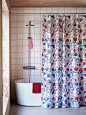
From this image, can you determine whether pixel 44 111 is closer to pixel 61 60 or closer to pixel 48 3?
pixel 61 60

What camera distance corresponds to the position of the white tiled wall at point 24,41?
3.77 m

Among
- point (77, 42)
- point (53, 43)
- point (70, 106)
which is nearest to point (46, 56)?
point (53, 43)

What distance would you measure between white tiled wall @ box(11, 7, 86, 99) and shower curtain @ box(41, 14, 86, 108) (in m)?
0.80

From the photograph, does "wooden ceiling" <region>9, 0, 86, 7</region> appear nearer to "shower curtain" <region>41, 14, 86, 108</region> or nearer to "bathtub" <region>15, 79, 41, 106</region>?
"shower curtain" <region>41, 14, 86, 108</region>

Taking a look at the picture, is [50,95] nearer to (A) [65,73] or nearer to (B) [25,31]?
(A) [65,73]

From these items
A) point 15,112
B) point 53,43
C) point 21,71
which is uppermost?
point 53,43

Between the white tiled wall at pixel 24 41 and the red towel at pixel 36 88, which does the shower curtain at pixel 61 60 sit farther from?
the white tiled wall at pixel 24 41

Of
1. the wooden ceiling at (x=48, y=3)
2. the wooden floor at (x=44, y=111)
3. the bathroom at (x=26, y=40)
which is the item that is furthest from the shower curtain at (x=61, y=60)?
the bathroom at (x=26, y=40)

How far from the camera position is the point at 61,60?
122 inches

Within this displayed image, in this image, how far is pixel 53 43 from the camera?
10.0 ft

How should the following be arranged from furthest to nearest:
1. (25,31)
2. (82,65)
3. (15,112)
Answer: (25,31), (82,65), (15,112)

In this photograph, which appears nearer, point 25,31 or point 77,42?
point 77,42

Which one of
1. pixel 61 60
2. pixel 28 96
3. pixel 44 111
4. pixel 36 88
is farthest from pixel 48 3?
pixel 44 111

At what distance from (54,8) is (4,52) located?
1860 millimetres
